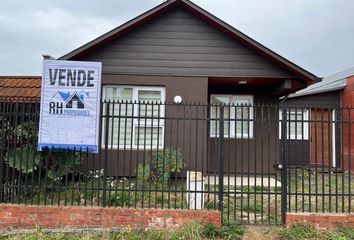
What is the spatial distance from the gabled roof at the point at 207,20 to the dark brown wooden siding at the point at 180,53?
19 cm

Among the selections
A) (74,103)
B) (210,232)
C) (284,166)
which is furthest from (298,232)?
(74,103)

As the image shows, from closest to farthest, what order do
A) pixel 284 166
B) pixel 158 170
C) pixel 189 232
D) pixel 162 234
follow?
pixel 189 232
pixel 162 234
pixel 284 166
pixel 158 170

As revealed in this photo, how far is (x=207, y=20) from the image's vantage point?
10.0 metres

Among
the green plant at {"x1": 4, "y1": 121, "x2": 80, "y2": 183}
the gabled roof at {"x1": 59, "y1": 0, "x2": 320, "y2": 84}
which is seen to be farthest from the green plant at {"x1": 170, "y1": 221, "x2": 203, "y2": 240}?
the gabled roof at {"x1": 59, "y1": 0, "x2": 320, "y2": 84}

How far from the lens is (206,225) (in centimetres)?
603

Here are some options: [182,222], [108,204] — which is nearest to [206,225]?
[182,222]

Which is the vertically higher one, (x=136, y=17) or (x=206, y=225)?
(x=136, y=17)

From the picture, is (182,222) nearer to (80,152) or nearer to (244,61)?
(80,152)

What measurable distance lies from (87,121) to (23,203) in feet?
6.12

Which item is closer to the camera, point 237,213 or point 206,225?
A: point 206,225

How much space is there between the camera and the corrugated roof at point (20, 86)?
9891 mm

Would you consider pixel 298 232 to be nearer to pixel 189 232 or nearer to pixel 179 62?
pixel 189 232

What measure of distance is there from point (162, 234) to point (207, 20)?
629 cm

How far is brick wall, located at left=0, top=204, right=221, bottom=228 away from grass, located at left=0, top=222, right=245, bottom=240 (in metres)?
0.15
